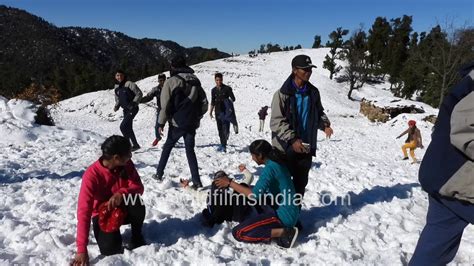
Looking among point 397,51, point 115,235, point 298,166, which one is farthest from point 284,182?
point 397,51

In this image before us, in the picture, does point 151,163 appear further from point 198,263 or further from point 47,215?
point 198,263

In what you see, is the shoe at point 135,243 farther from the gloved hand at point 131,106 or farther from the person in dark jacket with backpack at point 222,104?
the person in dark jacket with backpack at point 222,104

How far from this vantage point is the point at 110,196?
143 inches

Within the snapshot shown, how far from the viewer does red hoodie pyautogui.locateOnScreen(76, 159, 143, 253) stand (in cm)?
323

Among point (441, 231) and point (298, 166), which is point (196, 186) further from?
point (441, 231)

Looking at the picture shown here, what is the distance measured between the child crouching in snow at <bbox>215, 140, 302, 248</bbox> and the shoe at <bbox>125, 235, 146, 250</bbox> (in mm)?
997

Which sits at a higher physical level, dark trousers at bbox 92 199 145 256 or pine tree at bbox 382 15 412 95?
pine tree at bbox 382 15 412 95

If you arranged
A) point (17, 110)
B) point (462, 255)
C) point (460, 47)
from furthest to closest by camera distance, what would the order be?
point (460, 47)
point (17, 110)
point (462, 255)

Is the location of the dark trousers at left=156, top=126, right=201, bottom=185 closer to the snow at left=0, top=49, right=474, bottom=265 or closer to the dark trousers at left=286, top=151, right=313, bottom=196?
the snow at left=0, top=49, right=474, bottom=265

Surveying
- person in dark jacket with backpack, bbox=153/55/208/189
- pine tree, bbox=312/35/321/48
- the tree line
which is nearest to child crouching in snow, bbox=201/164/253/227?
person in dark jacket with backpack, bbox=153/55/208/189

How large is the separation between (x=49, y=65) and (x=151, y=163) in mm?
130905

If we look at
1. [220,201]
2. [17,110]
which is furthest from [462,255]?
[17,110]

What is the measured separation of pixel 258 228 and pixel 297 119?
1.38m

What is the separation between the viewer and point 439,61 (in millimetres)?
30828
